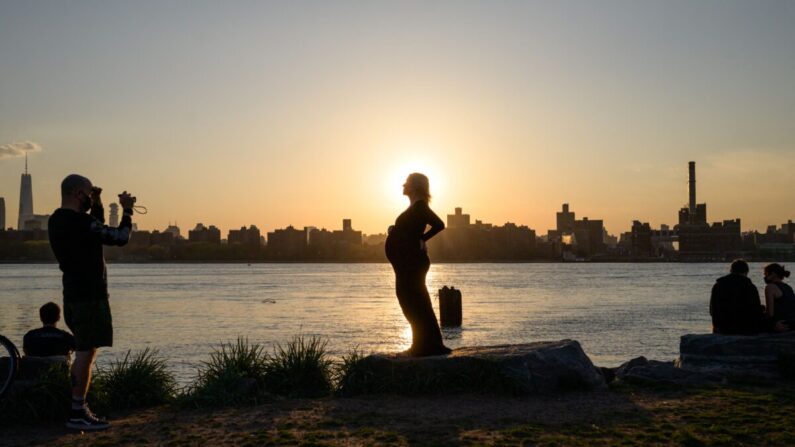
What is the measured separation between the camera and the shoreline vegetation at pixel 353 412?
756cm

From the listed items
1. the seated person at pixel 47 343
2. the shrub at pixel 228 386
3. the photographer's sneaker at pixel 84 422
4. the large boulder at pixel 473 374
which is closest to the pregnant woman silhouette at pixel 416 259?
the large boulder at pixel 473 374

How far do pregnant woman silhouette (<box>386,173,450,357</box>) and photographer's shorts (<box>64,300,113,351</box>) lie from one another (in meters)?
3.76

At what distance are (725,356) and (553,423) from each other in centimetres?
475

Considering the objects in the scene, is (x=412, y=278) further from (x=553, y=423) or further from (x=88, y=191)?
(x=88, y=191)

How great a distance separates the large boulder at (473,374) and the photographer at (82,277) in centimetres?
308

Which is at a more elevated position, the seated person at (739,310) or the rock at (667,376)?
the seated person at (739,310)

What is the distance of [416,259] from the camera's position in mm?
10570

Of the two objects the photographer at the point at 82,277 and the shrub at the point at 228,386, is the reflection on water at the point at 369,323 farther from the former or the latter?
the photographer at the point at 82,277

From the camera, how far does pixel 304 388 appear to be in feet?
34.5

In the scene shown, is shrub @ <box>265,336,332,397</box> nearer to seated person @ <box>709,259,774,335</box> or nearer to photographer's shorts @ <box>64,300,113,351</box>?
photographer's shorts @ <box>64,300,113,351</box>

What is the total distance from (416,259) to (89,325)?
4.12 m

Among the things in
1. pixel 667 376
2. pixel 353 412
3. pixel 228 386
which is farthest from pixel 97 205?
pixel 667 376

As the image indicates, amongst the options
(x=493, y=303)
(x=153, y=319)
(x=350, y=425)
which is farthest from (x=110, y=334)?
(x=493, y=303)

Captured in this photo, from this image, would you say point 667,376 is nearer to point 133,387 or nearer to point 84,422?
point 133,387
